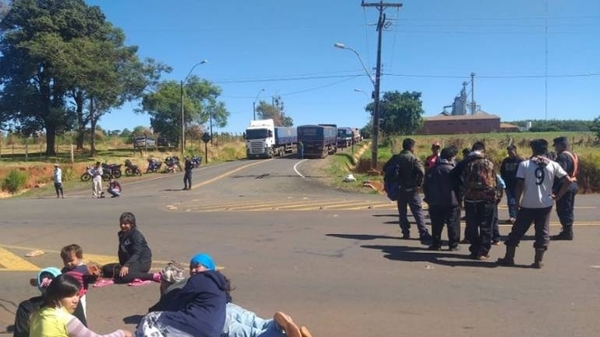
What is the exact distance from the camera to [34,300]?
14.7 feet

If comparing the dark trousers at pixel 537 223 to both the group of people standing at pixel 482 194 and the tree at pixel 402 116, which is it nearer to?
the group of people standing at pixel 482 194

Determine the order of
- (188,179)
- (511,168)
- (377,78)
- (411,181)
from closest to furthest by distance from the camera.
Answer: (411,181)
(511,168)
(188,179)
(377,78)

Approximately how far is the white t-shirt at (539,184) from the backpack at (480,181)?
1.62 ft

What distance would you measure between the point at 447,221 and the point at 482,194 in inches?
36.3

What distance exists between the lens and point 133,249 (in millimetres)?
7332

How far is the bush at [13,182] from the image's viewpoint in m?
30.5

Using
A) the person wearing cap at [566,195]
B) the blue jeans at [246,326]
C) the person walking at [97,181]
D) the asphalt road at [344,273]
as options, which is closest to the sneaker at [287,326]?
the blue jeans at [246,326]

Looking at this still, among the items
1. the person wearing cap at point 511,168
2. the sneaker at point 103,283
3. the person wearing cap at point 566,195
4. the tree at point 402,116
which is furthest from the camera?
the tree at point 402,116

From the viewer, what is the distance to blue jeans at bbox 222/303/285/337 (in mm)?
4316

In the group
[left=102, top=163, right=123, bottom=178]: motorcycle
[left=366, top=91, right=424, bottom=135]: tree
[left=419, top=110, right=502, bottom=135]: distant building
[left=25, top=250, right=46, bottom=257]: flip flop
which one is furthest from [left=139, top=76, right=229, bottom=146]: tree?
[left=419, top=110, right=502, bottom=135]: distant building

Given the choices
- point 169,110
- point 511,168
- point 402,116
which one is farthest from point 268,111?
point 511,168

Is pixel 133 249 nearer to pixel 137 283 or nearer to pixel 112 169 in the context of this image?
pixel 137 283

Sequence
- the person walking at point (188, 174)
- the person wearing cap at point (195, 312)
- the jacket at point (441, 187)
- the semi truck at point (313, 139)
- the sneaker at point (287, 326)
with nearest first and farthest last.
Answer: the sneaker at point (287, 326) < the person wearing cap at point (195, 312) < the jacket at point (441, 187) < the person walking at point (188, 174) < the semi truck at point (313, 139)

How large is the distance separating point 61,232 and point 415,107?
91.2m
